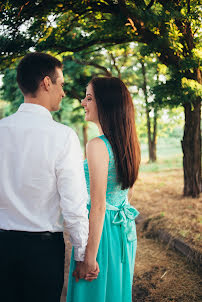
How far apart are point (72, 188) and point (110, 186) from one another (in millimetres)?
622

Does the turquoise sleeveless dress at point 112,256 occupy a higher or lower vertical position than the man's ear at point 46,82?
lower

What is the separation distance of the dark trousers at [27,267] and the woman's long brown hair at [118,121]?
0.77 meters

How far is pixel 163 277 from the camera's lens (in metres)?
3.67

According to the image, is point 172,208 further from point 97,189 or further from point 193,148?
point 97,189

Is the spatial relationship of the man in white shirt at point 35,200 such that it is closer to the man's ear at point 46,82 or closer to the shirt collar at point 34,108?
the shirt collar at point 34,108

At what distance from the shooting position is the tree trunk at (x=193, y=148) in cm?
619

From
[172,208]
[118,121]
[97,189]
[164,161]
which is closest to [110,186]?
[97,189]

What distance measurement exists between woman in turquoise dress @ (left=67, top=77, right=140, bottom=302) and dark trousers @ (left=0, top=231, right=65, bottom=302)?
0.98 feet

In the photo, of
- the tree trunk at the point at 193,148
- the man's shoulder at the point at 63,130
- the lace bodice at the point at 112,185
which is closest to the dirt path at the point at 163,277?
the lace bodice at the point at 112,185

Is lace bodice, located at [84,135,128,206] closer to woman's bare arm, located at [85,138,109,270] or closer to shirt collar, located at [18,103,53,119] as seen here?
woman's bare arm, located at [85,138,109,270]

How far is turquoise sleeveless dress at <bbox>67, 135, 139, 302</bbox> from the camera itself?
6.32ft

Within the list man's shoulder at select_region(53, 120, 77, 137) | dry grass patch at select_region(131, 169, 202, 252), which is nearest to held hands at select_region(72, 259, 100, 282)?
man's shoulder at select_region(53, 120, 77, 137)

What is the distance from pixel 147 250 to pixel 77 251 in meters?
3.24

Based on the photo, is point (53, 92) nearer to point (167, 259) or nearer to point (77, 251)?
point (77, 251)
